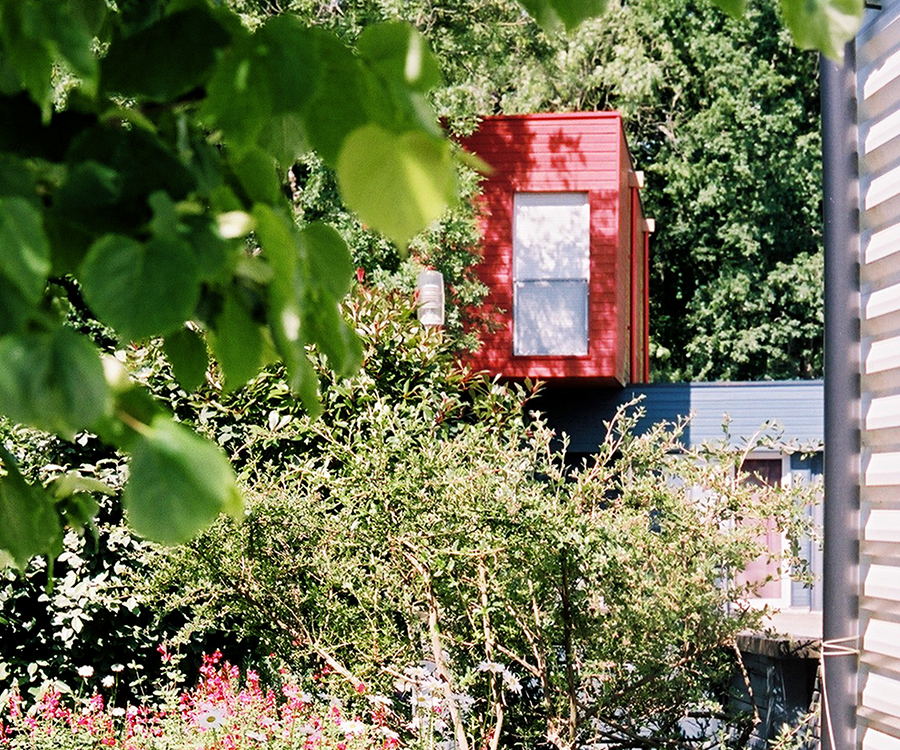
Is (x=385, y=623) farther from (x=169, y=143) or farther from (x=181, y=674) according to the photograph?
(x=169, y=143)

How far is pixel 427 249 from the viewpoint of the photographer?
1406cm

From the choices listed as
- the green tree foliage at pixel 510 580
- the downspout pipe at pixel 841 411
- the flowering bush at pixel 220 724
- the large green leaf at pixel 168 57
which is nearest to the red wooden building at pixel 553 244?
the flowering bush at pixel 220 724

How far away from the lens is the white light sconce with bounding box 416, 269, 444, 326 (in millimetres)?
8766

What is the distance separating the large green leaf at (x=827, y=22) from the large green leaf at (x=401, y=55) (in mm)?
390

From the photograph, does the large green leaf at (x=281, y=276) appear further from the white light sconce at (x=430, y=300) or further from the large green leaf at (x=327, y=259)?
the white light sconce at (x=430, y=300)

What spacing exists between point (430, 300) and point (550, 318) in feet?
22.7

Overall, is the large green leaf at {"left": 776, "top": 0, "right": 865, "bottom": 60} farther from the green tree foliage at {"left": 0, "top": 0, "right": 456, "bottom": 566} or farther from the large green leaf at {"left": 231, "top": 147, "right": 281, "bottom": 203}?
the large green leaf at {"left": 231, "top": 147, "right": 281, "bottom": 203}

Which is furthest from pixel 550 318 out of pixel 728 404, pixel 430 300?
pixel 430 300

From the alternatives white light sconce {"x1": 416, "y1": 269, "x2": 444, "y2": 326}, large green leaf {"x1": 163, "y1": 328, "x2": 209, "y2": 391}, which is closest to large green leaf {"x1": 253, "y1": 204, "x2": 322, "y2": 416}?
large green leaf {"x1": 163, "y1": 328, "x2": 209, "y2": 391}

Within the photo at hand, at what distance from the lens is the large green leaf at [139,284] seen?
837 mm

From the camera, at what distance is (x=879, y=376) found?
3.33 metres

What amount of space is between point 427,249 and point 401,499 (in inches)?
348

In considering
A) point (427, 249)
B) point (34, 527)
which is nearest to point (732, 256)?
point (427, 249)

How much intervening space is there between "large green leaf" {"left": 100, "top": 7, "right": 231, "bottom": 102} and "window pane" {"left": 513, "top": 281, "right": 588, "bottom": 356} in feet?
Answer: 48.2
